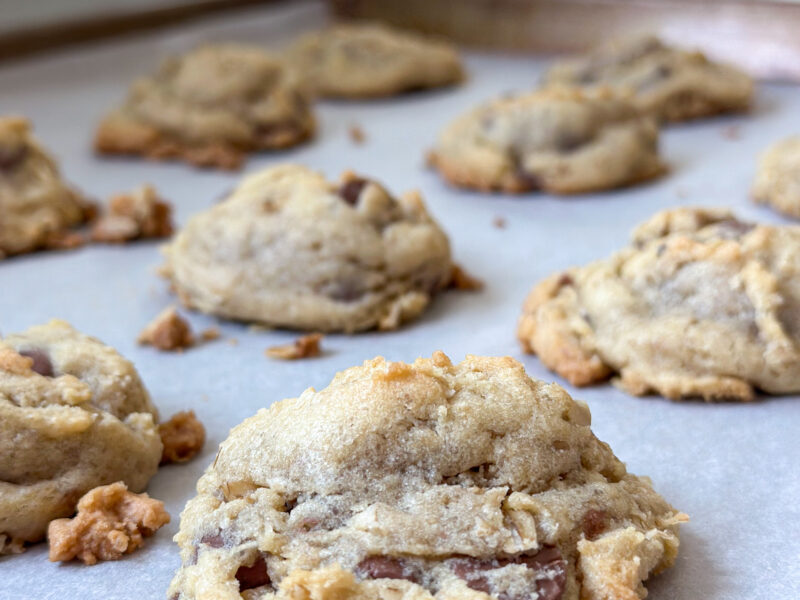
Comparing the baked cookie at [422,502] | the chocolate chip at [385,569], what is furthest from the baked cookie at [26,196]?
the chocolate chip at [385,569]

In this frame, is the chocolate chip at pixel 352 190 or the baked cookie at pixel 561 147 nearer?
the chocolate chip at pixel 352 190

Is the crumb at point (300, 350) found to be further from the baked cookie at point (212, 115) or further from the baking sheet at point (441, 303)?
the baked cookie at point (212, 115)

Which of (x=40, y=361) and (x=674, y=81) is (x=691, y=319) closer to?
(x=40, y=361)

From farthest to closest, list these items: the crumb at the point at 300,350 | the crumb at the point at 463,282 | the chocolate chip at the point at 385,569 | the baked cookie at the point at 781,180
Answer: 1. the baked cookie at the point at 781,180
2. the crumb at the point at 463,282
3. the crumb at the point at 300,350
4. the chocolate chip at the point at 385,569

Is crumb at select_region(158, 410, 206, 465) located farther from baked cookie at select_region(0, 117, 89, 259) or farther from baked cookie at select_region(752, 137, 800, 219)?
baked cookie at select_region(752, 137, 800, 219)

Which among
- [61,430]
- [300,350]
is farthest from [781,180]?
[61,430]

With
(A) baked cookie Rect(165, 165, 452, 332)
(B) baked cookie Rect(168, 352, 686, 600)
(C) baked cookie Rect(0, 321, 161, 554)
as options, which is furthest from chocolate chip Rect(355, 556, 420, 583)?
(A) baked cookie Rect(165, 165, 452, 332)
